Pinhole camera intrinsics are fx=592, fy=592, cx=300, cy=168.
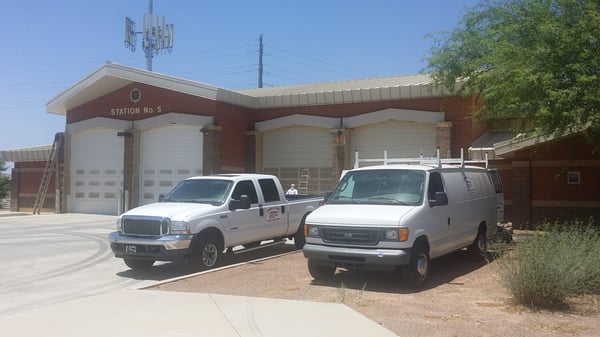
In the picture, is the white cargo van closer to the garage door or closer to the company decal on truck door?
the company decal on truck door

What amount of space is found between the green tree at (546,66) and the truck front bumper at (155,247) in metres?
6.97

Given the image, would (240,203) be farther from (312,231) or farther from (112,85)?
(112,85)

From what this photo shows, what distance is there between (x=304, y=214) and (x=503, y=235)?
193 inches

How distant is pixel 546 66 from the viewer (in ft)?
37.1

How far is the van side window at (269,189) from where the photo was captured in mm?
13562

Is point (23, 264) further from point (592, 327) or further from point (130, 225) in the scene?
point (592, 327)

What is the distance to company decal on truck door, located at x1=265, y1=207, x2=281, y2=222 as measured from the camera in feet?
44.0

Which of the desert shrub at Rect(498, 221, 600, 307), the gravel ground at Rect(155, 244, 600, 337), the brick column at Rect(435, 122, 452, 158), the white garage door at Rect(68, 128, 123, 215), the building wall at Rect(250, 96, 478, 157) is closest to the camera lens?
the gravel ground at Rect(155, 244, 600, 337)

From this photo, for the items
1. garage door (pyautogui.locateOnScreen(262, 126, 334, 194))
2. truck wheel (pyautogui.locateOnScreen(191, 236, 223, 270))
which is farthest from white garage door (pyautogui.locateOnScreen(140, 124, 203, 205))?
truck wheel (pyautogui.locateOnScreen(191, 236, 223, 270))

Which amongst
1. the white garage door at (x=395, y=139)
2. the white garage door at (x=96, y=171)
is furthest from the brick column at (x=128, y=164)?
the white garage door at (x=395, y=139)

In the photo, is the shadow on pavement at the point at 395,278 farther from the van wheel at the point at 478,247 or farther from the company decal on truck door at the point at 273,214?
the company decal on truck door at the point at 273,214

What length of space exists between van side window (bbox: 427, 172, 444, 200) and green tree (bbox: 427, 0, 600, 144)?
7.05 ft

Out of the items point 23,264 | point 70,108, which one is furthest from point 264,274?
point 70,108

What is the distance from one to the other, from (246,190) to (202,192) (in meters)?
0.98
